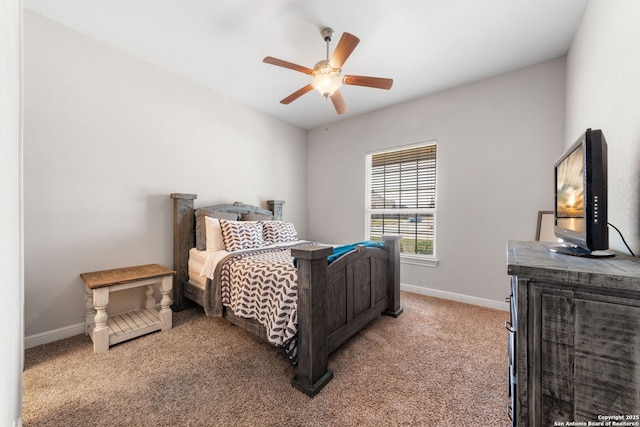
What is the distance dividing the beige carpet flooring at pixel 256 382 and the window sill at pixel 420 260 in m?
1.02

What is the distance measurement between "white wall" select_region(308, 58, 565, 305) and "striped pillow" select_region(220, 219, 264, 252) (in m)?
2.14

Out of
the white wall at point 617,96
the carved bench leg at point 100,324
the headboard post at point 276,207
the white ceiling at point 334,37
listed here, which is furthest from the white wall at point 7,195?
the headboard post at point 276,207

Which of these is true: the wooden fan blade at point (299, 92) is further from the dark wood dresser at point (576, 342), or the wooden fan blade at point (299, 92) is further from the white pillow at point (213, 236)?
the dark wood dresser at point (576, 342)

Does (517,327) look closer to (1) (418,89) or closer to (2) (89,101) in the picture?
(1) (418,89)

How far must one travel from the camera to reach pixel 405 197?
3545mm

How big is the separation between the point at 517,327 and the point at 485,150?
105 inches

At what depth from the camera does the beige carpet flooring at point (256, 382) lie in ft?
4.37

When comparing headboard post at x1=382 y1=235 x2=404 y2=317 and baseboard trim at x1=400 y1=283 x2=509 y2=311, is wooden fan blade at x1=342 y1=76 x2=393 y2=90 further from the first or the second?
baseboard trim at x1=400 y1=283 x2=509 y2=311

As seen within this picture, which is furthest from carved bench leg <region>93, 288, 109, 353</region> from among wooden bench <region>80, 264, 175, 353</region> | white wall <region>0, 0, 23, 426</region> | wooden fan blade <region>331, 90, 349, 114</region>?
wooden fan blade <region>331, 90, 349, 114</region>

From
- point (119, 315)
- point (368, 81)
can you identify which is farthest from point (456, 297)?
point (119, 315)

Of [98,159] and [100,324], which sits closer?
[100,324]

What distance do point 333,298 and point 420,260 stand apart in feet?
6.58

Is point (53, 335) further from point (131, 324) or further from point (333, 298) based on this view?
point (333, 298)

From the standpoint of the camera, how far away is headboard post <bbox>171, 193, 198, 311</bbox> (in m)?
2.72
